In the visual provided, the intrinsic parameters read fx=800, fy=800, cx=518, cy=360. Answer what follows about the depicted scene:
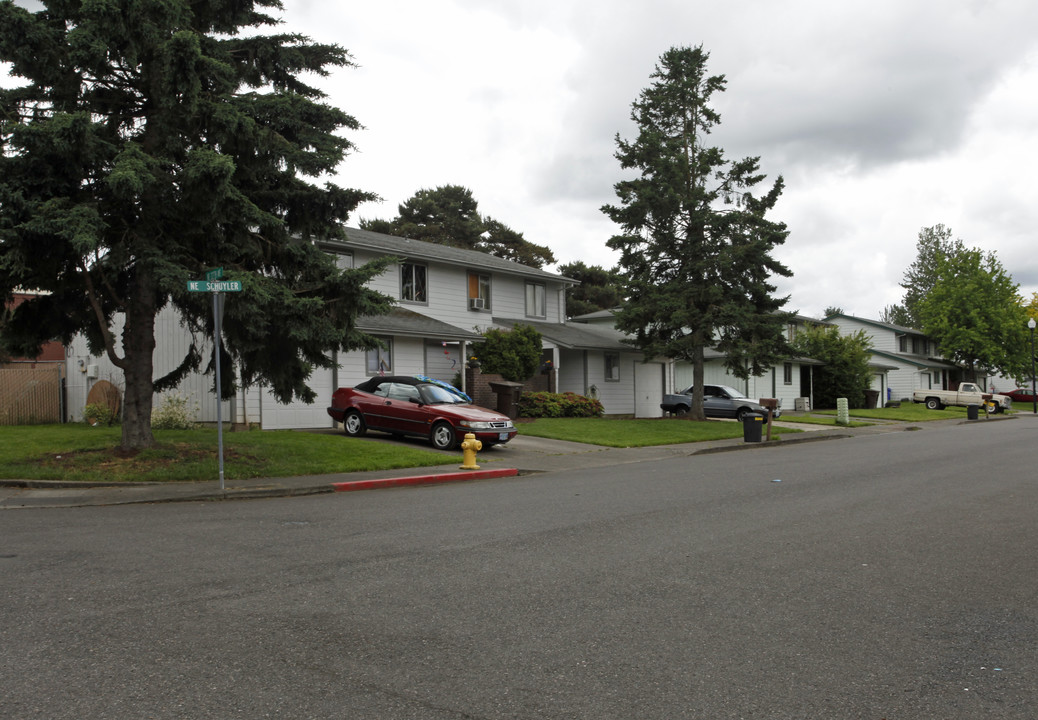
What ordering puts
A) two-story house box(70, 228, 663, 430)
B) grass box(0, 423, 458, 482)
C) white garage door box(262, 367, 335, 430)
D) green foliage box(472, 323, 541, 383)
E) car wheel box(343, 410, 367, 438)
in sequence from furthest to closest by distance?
green foliage box(472, 323, 541, 383) → two-story house box(70, 228, 663, 430) → white garage door box(262, 367, 335, 430) → car wheel box(343, 410, 367, 438) → grass box(0, 423, 458, 482)

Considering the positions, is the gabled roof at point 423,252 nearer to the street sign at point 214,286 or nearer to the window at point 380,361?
the window at point 380,361

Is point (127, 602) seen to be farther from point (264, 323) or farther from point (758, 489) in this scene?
point (758, 489)

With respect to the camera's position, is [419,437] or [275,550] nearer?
[275,550]

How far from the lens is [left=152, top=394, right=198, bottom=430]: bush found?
20.7 metres

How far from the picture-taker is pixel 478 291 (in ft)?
96.6

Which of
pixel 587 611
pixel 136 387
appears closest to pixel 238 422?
pixel 136 387

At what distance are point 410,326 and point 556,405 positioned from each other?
230 inches

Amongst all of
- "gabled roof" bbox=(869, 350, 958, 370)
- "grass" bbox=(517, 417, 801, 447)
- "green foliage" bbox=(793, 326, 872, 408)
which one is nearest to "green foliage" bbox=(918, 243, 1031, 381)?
"gabled roof" bbox=(869, 350, 958, 370)

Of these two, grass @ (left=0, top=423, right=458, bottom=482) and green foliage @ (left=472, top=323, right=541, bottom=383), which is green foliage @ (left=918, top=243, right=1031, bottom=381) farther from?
grass @ (left=0, top=423, right=458, bottom=482)

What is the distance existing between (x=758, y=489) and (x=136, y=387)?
408 inches

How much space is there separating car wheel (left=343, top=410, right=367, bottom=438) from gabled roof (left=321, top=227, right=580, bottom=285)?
6185mm

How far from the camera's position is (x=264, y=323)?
41.3ft

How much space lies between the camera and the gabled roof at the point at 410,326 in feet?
75.6

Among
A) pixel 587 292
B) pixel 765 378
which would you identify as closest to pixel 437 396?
pixel 765 378
